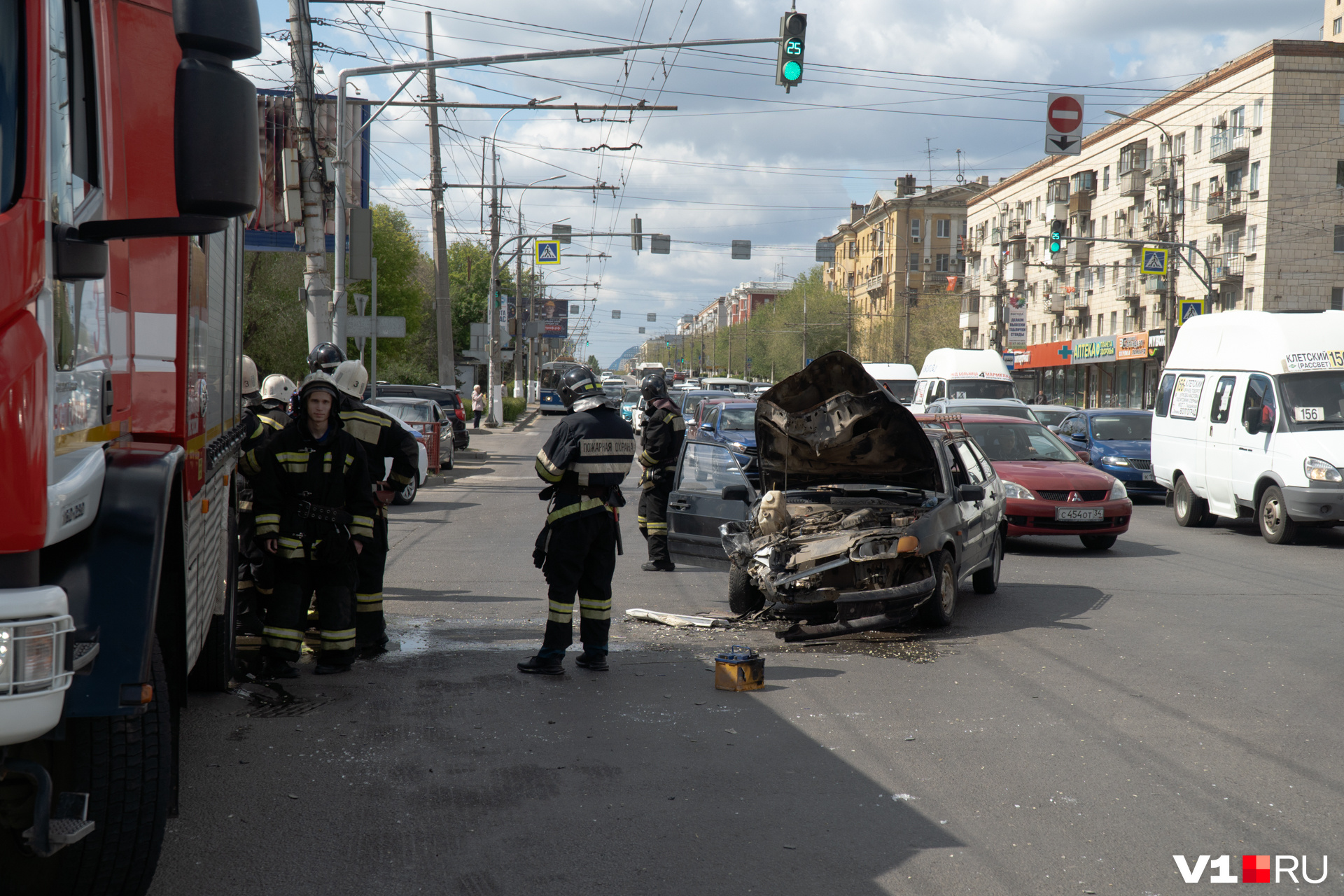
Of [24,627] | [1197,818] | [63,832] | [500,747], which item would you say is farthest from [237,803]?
[1197,818]

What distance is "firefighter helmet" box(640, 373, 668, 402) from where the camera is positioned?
12289mm

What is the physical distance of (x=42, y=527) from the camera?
2777mm

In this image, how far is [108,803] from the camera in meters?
3.32

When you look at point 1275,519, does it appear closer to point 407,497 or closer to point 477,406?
point 407,497

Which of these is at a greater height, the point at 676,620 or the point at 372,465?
the point at 372,465

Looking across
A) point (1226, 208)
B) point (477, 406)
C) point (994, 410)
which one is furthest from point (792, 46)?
point (1226, 208)

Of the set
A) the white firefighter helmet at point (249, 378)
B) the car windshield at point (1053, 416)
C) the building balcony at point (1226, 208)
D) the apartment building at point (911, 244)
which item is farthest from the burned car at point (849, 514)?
the apartment building at point (911, 244)

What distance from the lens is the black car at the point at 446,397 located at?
29.7 meters

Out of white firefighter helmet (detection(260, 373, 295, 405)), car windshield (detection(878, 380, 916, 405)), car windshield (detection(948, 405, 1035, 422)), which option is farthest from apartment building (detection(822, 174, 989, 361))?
white firefighter helmet (detection(260, 373, 295, 405))

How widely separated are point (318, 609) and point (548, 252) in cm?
3357

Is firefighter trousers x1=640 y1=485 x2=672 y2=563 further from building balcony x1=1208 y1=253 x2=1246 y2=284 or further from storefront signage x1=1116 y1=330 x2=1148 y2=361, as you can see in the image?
storefront signage x1=1116 y1=330 x2=1148 y2=361

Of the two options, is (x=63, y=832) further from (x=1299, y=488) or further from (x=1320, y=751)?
(x=1299, y=488)

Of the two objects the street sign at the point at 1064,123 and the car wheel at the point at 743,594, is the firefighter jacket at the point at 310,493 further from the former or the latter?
the street sign at the point at 1064,123

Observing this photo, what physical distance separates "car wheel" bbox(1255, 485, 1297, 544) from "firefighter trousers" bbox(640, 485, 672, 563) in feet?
24.3
